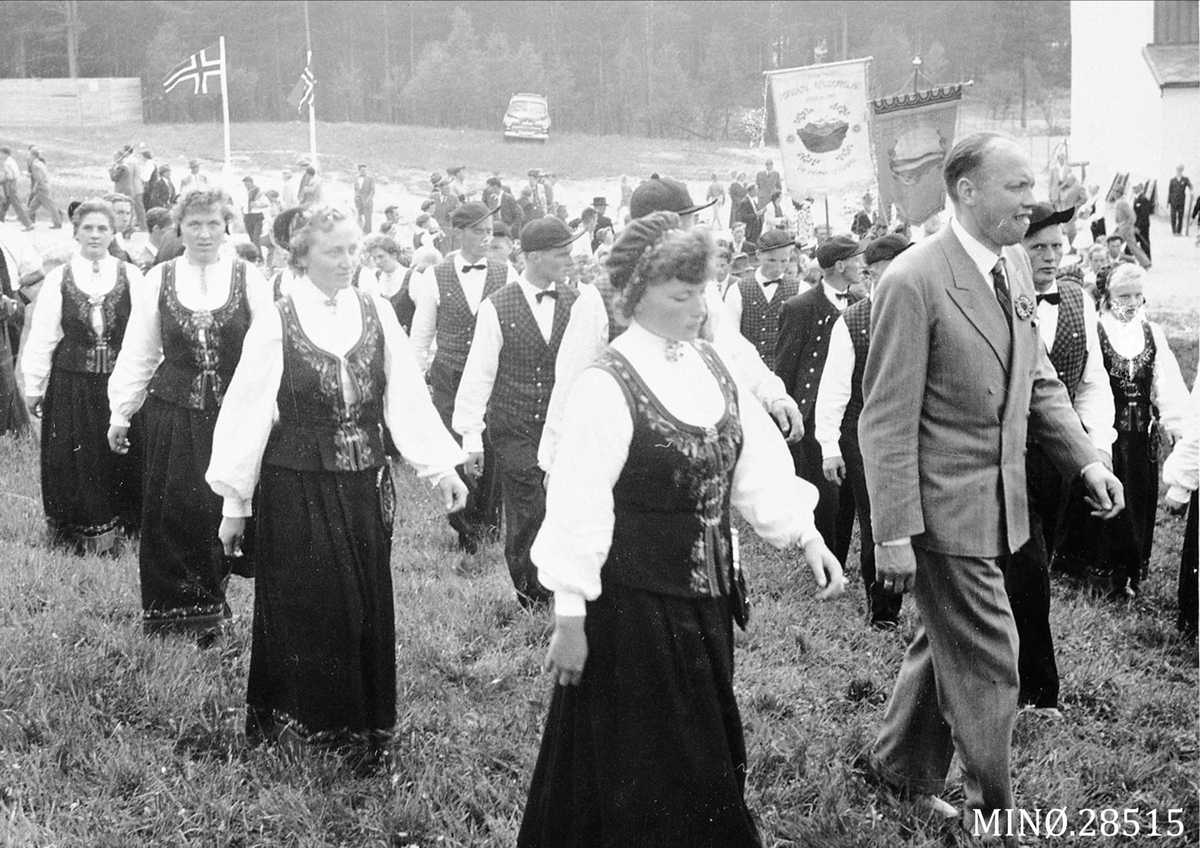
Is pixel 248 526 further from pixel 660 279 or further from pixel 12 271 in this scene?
pixel 12 271

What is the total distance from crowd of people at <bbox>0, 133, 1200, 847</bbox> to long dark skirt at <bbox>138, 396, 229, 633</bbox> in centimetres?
1

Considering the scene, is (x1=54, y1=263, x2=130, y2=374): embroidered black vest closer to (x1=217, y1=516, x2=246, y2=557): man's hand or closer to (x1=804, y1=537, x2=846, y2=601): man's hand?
(x1=217, y1=516, x2=246, y2=557): man's hand

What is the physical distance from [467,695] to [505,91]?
54.2 metres

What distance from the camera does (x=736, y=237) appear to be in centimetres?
2500

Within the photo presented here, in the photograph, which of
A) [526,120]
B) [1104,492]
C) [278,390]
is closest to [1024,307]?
[1104,492]

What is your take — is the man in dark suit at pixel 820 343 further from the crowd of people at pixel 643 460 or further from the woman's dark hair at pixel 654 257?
the woman's dark hair at pixel 654 257

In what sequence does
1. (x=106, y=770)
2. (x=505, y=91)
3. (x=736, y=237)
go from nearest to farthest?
(x=106, y=770) → (x=736, y=237) → (x=505, y=91)

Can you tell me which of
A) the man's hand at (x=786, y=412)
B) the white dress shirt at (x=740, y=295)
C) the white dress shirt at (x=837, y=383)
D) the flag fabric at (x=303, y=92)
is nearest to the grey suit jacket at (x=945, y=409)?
the man's hand at (x=786, y=412)

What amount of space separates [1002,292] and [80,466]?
5655 millimetres

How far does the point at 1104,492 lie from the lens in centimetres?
408

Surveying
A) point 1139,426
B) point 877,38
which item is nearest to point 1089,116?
point 877,38

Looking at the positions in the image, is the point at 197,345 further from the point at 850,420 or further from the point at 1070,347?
the point at 1070,347

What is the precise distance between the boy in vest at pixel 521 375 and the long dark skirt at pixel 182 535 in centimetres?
128

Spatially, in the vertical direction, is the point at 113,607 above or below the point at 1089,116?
below
